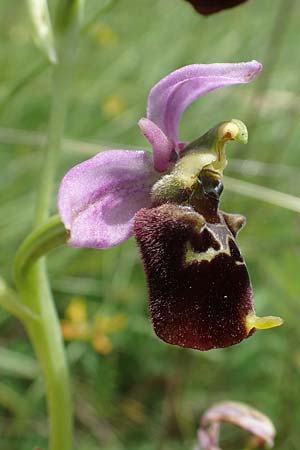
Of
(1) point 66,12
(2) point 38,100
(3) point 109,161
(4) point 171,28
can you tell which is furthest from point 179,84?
(4) point 171,28

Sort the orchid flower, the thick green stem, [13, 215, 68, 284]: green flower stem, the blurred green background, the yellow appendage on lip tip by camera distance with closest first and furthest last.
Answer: the yellow appendage on lip tip, [13, 215, 68, 284]: green flower stem, the thick green stem, the orchid flower, the blurred green background

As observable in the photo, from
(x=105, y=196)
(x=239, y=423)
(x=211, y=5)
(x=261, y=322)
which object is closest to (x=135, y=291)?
(x=239, y=423)

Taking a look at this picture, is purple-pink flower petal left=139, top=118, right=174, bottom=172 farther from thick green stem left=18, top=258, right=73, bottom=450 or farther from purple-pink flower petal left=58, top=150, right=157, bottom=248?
thick green stem left=18, top=258, right=73, bottom=450

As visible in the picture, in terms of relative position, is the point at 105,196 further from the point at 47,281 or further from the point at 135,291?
the point at 135,291

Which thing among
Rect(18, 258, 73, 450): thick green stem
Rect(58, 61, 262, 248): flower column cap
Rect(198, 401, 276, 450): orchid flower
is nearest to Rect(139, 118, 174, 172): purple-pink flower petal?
Rect(58, 61, 262, 248): flower column cap

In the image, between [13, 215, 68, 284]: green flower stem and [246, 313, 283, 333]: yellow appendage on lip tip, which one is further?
[13, 215, 68, 284]: green flower stem

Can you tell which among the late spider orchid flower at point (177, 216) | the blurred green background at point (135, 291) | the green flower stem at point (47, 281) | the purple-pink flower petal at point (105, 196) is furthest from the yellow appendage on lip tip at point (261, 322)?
the blurred green background at point (135, 291)

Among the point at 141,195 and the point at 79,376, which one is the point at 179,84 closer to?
the point at 141,195
